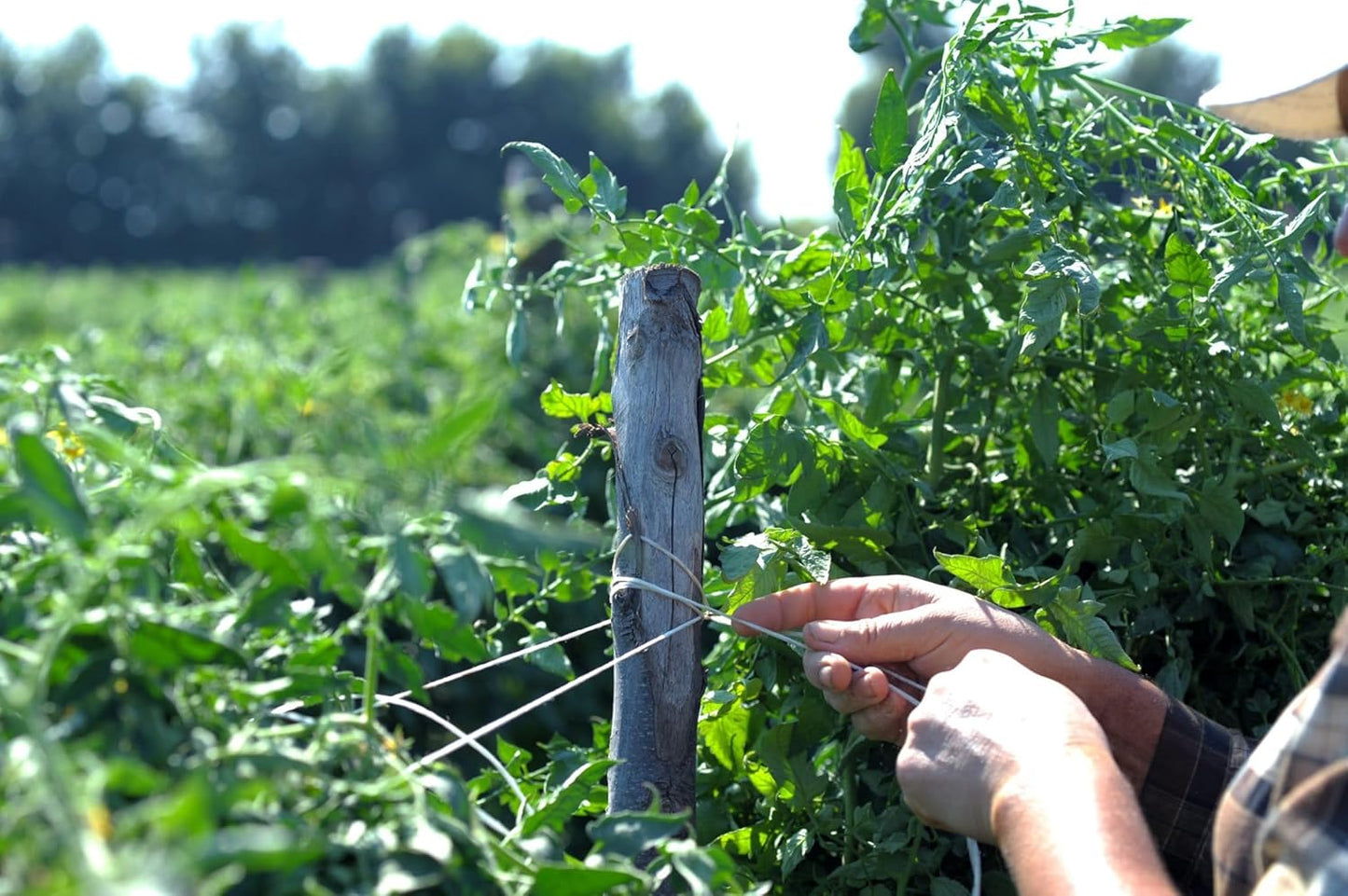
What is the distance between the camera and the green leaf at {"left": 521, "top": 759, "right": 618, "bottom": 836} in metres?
1.24

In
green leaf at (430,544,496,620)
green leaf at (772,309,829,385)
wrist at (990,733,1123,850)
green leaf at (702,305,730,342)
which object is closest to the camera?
green leaf at (430,544,496,620)

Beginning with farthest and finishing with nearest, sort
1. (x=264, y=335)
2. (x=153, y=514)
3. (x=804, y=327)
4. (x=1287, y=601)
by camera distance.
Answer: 1. (x=264, y=335)
2. (x=1287, y=601)
3. (x=804, y=327)
4. (x=153, y=514)

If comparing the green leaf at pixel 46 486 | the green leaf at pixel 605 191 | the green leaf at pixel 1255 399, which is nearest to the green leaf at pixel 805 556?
the green leaf at pixel 605 191

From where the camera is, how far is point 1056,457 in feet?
6.23

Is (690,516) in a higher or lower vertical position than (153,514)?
lower

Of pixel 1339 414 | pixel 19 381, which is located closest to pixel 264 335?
pixel 19 381

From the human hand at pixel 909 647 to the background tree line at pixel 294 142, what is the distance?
4382 cm

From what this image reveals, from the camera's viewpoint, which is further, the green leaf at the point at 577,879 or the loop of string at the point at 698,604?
the loop of string at the point at 698,604

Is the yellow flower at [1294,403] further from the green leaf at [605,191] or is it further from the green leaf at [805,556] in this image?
the green leaf at [605,191]

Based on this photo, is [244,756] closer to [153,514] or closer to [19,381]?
[153,514]

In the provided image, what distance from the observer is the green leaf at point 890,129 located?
5.49ft

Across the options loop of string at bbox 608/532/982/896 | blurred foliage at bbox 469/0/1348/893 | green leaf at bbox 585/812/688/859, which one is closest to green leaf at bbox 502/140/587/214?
blurred foliage at bbox 469/0/1348/893

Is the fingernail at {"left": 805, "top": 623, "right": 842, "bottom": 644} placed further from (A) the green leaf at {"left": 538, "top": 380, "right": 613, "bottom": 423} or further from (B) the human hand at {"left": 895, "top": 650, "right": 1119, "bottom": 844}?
(A) the green leaf at {"left": 538, "top": 380, "right": 613, "bottom": 423}

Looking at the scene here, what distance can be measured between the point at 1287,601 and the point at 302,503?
1477 millimetres
